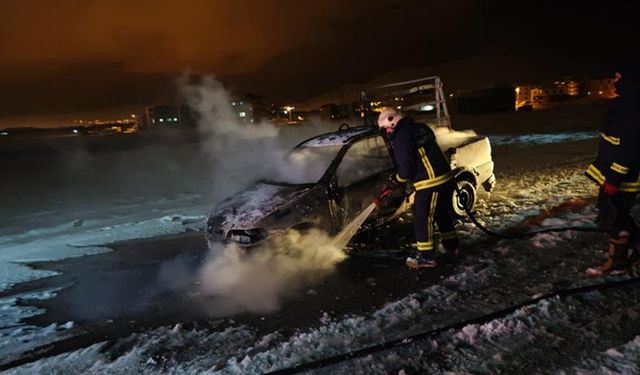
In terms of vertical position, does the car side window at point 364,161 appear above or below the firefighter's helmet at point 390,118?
below

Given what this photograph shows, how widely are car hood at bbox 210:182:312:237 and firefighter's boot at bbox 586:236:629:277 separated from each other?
298 cm

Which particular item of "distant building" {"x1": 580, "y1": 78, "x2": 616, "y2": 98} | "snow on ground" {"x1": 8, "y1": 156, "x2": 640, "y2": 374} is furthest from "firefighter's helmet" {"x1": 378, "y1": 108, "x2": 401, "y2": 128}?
"distant building" {"x1": 580, "y1": 78, "x2": 616, "y2": 98}

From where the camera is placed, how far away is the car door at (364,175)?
583 centimetres

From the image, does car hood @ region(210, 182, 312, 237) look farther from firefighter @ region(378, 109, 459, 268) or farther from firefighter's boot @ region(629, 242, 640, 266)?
firefighter's boot @ region(629, 242, 640, 266)

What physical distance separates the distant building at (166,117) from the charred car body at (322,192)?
4137 cm

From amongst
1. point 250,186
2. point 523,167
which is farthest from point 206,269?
point 523,167

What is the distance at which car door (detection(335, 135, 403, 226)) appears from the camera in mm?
5835

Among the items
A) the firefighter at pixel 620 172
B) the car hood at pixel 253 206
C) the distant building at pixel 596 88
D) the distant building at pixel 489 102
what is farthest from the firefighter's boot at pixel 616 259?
the distant building at pixel 596 88

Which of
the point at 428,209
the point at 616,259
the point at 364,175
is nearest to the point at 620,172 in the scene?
the point at 616,259

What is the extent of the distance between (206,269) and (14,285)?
234cm

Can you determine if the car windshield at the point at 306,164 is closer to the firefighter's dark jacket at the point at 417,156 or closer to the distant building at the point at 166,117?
the firefighter's dark jacket at the point at 417,156

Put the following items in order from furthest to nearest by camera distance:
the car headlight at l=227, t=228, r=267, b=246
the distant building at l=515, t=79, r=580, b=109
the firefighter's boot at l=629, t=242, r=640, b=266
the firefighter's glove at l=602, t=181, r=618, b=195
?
the distant building at l=515, t=79, r=580, b=109 < the car headlight at l=227, t=228, r=267, b=246 < the firefighter's boot at l=629, t=242, r=640, b=266 < the firefighter's glove at l=602, t=181, r=618, b=195

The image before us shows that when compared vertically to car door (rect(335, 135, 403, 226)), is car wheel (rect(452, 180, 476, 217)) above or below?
below

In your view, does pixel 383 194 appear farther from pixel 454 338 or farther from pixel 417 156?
pixel 454 338
